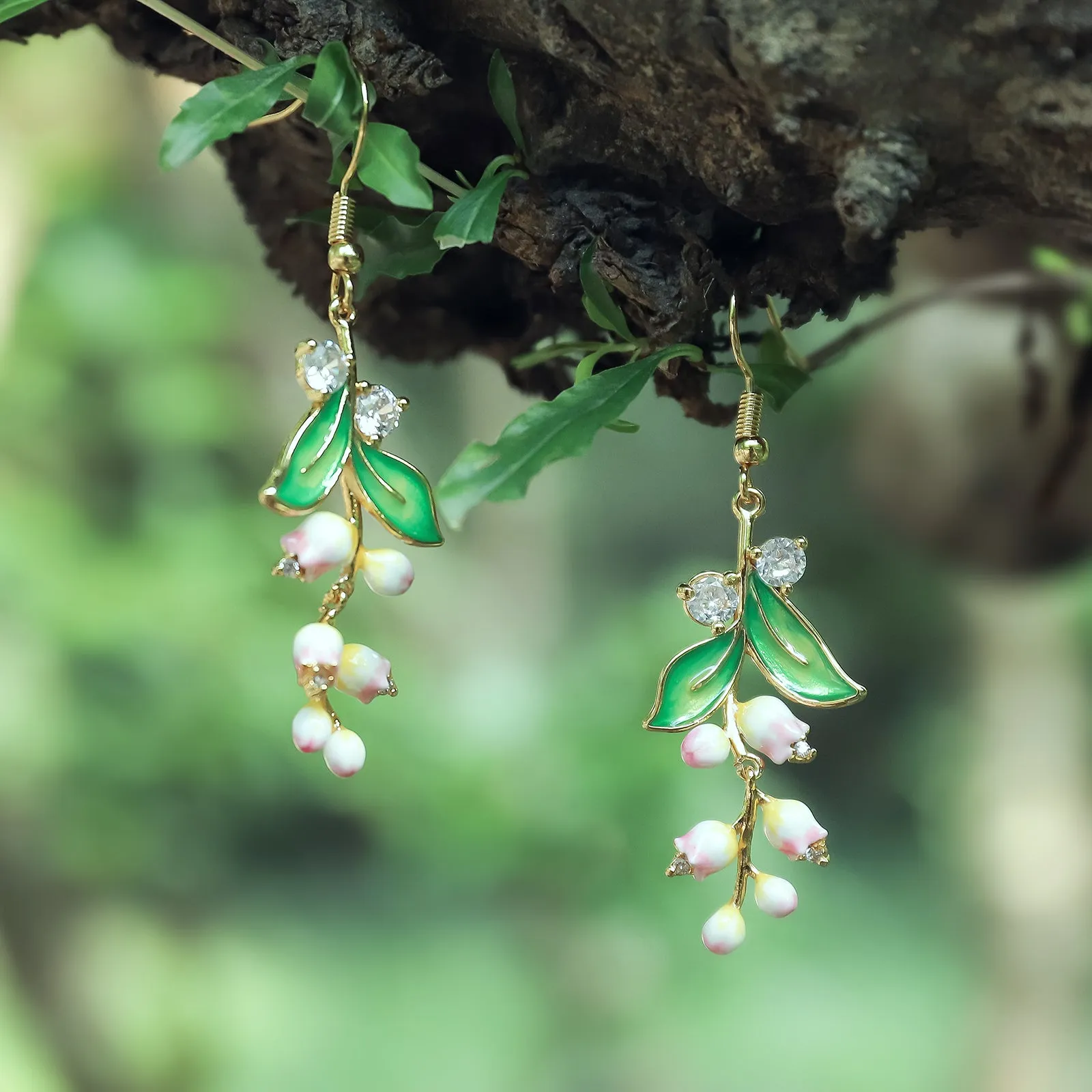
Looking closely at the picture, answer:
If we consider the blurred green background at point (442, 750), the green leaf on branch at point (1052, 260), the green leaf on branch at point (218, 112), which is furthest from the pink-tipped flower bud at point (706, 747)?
the blurred green background at point (442, 750)

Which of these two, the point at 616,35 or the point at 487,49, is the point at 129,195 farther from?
the point at 616,35

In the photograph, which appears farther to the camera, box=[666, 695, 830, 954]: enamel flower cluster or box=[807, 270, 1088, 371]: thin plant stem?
box=[807, 270, 1088, 371]: thin plant stem

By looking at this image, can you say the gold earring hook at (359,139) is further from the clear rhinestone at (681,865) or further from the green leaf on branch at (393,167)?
the clear rhinestone at (681,865)

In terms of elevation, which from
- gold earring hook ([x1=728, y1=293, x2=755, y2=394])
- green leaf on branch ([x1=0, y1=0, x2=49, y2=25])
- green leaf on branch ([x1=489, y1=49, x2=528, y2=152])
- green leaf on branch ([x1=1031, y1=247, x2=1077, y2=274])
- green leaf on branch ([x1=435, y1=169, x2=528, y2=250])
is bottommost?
gold earring hook ([x1=728, y1=293, x2=755, y2=394])

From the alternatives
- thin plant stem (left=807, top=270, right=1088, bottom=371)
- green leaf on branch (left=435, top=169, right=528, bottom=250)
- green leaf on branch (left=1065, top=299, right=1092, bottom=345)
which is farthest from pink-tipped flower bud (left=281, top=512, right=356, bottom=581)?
green leaf on branch (left=1065, top=299, right=1092, bottom=345)

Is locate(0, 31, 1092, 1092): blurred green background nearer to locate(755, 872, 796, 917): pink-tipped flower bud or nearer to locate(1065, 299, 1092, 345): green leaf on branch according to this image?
locate(1065, 299, 1092, 345): green leaf on branch
